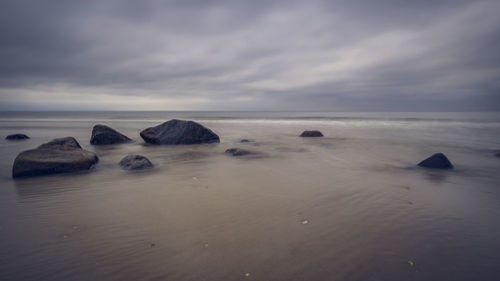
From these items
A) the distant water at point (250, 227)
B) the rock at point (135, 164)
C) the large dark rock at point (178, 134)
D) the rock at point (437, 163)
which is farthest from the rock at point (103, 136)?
the rock at point (437, 163)

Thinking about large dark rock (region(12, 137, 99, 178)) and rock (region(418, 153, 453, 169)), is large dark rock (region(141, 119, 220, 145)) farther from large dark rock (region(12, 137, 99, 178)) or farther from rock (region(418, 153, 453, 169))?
rock (region(418, 153, 453, 169))

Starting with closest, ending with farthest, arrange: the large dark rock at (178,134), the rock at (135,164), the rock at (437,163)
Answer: the rock at (135,164), the rock at (437,163), the large dark rock at (178,134)

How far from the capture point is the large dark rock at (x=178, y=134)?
11258mm

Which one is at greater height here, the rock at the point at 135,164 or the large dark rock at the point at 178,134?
the large dark rock at the point at 178,134

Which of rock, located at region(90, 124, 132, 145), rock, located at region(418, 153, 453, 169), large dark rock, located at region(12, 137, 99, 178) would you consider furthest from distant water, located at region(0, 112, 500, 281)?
rock, located at region(90, 124, 132, 145)

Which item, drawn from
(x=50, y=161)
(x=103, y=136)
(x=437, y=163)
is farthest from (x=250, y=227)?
(x=103, y=136)

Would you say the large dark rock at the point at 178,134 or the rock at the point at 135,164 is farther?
the large dark rock at the point at 178,134

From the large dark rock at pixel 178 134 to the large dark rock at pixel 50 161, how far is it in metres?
4.84

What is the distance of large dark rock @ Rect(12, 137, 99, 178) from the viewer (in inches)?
209

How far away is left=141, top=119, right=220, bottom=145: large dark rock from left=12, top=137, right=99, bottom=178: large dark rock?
15.9 feet

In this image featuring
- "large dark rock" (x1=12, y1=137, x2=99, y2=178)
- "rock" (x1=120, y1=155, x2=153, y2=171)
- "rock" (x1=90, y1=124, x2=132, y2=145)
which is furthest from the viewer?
"rock" (x1=90, y1=124, x2=132, y2=145)

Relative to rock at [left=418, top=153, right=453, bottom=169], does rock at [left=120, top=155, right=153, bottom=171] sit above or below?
below

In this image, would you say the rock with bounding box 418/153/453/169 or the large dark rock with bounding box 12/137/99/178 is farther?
the rock with bounding box 418/153/453/169

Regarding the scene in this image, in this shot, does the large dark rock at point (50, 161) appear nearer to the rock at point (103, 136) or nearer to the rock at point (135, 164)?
the rock at point (135, 164)
